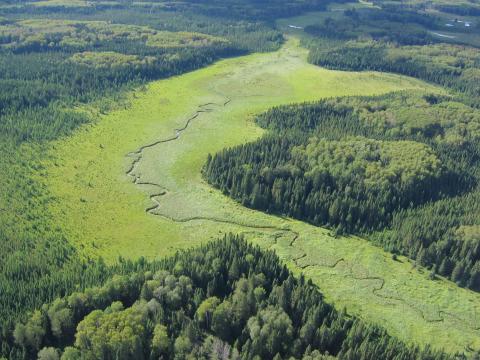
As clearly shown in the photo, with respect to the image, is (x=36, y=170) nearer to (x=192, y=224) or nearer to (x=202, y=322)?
(x=192, y=224)

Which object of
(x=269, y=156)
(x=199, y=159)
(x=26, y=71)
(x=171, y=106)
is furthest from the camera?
(x=26, y=71)

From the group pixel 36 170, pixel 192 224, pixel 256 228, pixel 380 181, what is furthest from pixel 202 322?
pixel 36 170

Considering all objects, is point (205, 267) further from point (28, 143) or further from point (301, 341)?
point (28, 143)

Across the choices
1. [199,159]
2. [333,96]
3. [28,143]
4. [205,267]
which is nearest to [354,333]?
[205,267]

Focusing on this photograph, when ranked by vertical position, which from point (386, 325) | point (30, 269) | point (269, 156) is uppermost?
point (269, 156)

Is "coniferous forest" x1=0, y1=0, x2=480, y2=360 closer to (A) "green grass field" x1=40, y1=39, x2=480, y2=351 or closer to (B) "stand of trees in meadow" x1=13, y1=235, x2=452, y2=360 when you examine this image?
(B) "stand of trees in meadow" x1=13, y1=235, x2=452, y2=360
